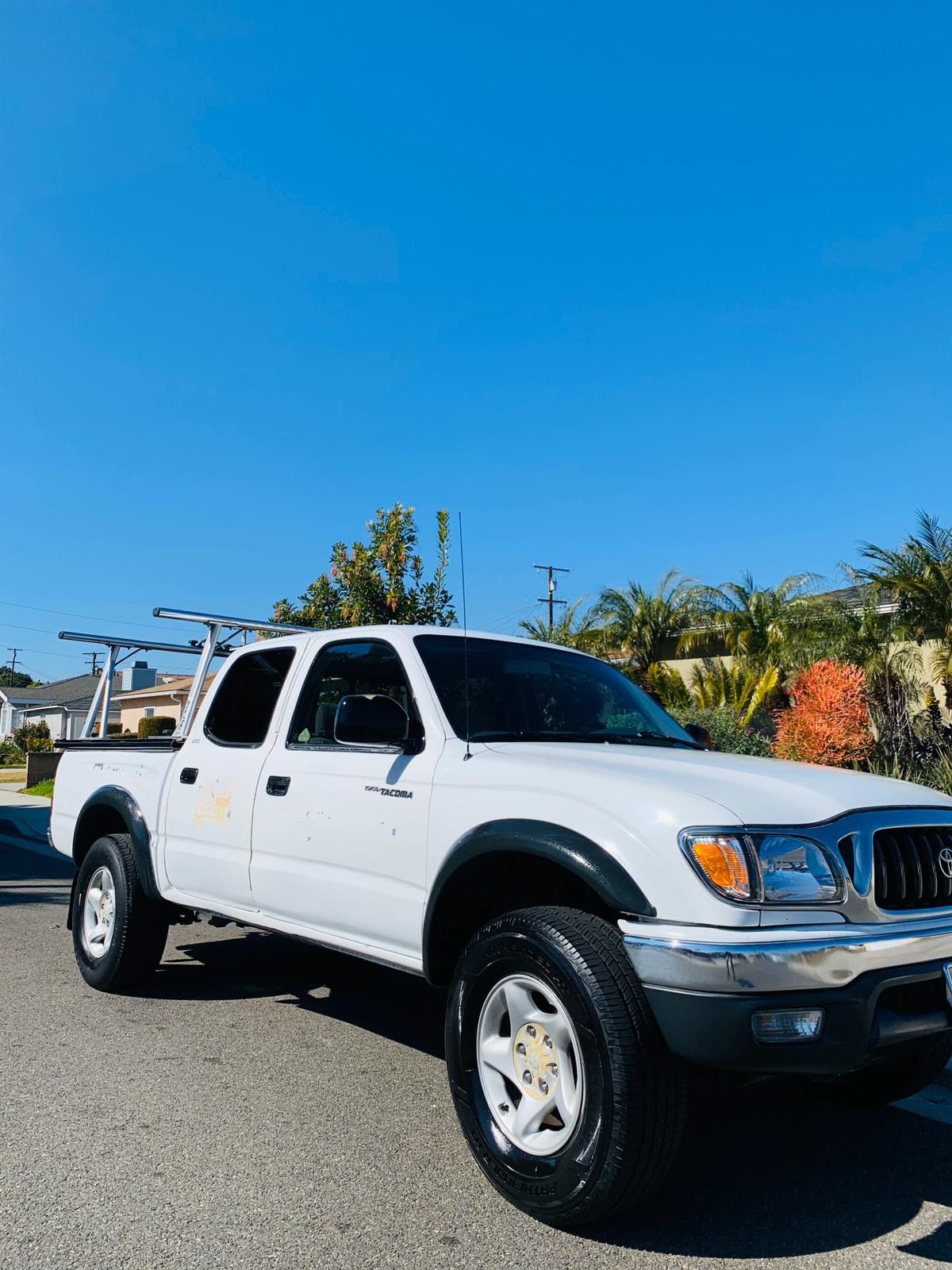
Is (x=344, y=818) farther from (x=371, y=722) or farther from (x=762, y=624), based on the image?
(x=762, y=624)

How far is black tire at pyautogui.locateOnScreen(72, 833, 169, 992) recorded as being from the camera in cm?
558

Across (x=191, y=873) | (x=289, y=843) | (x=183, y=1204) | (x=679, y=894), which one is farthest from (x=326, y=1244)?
(x=191, y=873)

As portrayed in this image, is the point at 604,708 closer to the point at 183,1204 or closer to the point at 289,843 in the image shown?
the point at 289,843

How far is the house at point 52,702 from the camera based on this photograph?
194 feet

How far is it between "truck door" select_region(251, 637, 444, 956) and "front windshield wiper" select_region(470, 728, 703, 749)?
0.27 meters

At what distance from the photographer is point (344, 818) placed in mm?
4203

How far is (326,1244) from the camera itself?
3.00 metres

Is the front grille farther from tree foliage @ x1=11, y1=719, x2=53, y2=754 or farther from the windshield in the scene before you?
tree foliage @ x1=11, y1=719, x2=53, y2=754

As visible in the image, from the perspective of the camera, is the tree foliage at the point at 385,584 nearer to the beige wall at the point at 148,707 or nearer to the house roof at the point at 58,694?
the beige wall at the point at 148,707

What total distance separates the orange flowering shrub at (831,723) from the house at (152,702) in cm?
2911

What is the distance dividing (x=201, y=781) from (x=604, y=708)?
2.09 meters

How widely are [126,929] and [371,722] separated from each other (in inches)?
98.1

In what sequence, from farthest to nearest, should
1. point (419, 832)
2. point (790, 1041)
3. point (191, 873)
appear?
point (191, 873) < point (419, 832) < point (790, 1041)

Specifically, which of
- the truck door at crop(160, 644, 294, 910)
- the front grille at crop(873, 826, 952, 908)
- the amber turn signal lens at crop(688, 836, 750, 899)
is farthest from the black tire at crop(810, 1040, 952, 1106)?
the truck door at crop(160, 644, 294, 910)
